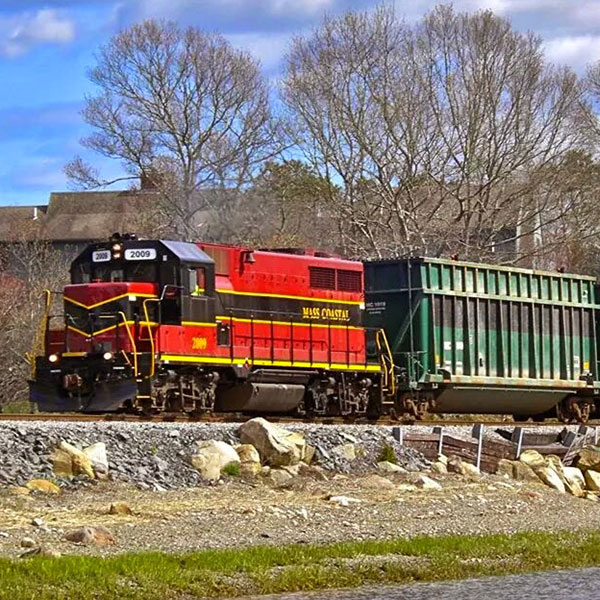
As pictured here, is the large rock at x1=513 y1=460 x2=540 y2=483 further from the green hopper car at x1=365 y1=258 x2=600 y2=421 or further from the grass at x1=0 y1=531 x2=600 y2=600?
the grass at x1=0 y1=531 x2=600 y2=600

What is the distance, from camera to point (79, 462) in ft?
58.6

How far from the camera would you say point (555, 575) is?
48.2ft

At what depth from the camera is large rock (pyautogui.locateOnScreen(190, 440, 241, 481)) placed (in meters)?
19.1

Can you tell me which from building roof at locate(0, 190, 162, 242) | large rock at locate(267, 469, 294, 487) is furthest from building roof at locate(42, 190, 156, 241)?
large rock at locate(267, 469, 294, 487)

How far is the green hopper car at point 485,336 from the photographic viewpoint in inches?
1180

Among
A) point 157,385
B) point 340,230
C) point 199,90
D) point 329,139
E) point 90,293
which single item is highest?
point 199,90

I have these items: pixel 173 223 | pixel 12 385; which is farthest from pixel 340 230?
pixel 12 385

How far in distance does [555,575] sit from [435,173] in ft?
102

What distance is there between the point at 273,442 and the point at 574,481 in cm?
647

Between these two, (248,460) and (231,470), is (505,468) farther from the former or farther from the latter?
(231,470)

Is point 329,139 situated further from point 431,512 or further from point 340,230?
point 431,512

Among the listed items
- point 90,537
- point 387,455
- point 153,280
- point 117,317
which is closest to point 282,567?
point 90,537

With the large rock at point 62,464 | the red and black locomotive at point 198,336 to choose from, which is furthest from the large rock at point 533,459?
the large rock at point 62,464

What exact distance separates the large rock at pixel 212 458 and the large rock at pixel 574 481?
265 inches
